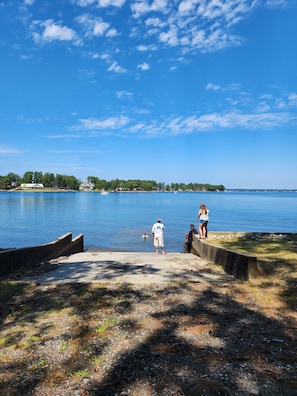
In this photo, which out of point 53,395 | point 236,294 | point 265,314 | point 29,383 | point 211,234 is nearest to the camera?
point 53,395

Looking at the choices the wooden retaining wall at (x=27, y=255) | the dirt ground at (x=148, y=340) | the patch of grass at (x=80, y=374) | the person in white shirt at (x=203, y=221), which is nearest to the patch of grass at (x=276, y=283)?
the dirt ground at (x=148, y=340)

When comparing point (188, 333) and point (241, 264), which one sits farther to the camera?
point (241, 264)

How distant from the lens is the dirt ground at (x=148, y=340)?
3199mm

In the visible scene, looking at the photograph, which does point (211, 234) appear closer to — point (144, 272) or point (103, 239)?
point (144, 272)

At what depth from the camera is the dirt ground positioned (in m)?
3.20

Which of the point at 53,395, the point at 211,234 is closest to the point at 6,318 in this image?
the point at 53,395

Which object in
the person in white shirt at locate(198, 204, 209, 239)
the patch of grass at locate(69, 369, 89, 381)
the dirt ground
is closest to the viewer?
the dirt ground

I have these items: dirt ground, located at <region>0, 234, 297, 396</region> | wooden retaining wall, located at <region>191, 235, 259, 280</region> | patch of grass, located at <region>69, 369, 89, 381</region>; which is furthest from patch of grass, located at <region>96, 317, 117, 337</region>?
wooden retaining wall, located at <region>191, 235, 259, 280</region>

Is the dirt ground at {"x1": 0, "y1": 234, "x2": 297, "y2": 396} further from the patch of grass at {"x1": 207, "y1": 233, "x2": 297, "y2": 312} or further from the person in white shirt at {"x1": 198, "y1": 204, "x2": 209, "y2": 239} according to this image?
the person in white shirt at {"x1": 198, "y1": 204, "x2": 209, "y2": 239}

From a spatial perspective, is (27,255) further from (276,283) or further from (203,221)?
(203,221)

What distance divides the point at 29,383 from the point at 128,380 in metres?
1.09

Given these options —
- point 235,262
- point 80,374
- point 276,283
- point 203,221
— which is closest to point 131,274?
point 235,262

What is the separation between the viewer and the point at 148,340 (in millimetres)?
4160

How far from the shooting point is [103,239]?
2845 cm
